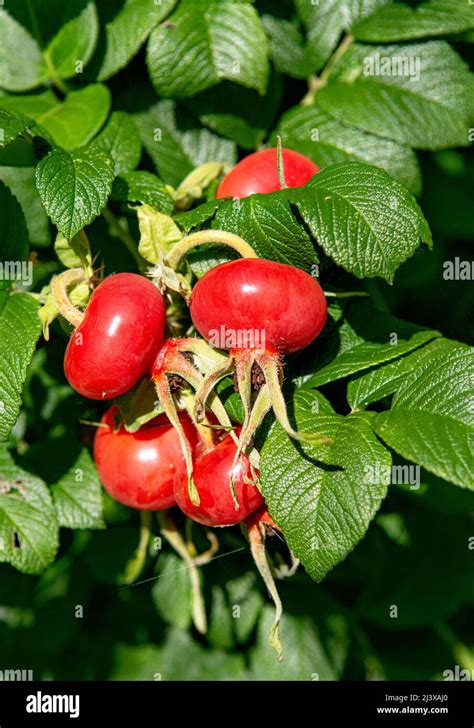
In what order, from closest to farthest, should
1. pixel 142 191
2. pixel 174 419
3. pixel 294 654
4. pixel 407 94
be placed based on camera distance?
pixel 174 419, pixel 142 191, pixel 407 94, pixel 294 654

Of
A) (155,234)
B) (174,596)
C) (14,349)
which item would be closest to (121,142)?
(155,234)

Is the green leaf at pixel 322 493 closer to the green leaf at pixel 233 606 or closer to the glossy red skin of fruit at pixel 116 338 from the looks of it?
the glossy red skin of fruit at pixel 116 338

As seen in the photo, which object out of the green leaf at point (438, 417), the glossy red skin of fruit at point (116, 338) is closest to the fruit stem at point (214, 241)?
the glossy red skin of fruit at point (116, 338)

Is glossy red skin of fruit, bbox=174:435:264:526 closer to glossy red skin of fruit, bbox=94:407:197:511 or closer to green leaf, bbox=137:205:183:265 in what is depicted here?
glossy red skin of fruit, bbox=94:407:197:511

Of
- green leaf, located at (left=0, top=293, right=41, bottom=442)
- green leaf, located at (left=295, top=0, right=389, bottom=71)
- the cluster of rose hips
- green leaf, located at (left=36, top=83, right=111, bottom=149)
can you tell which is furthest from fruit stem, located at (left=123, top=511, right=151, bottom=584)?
green leaf, located at (left=295, top=0, right=389, bottom=71)

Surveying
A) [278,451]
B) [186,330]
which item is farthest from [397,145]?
[278,451]

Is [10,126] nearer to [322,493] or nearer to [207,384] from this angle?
[207,384]
